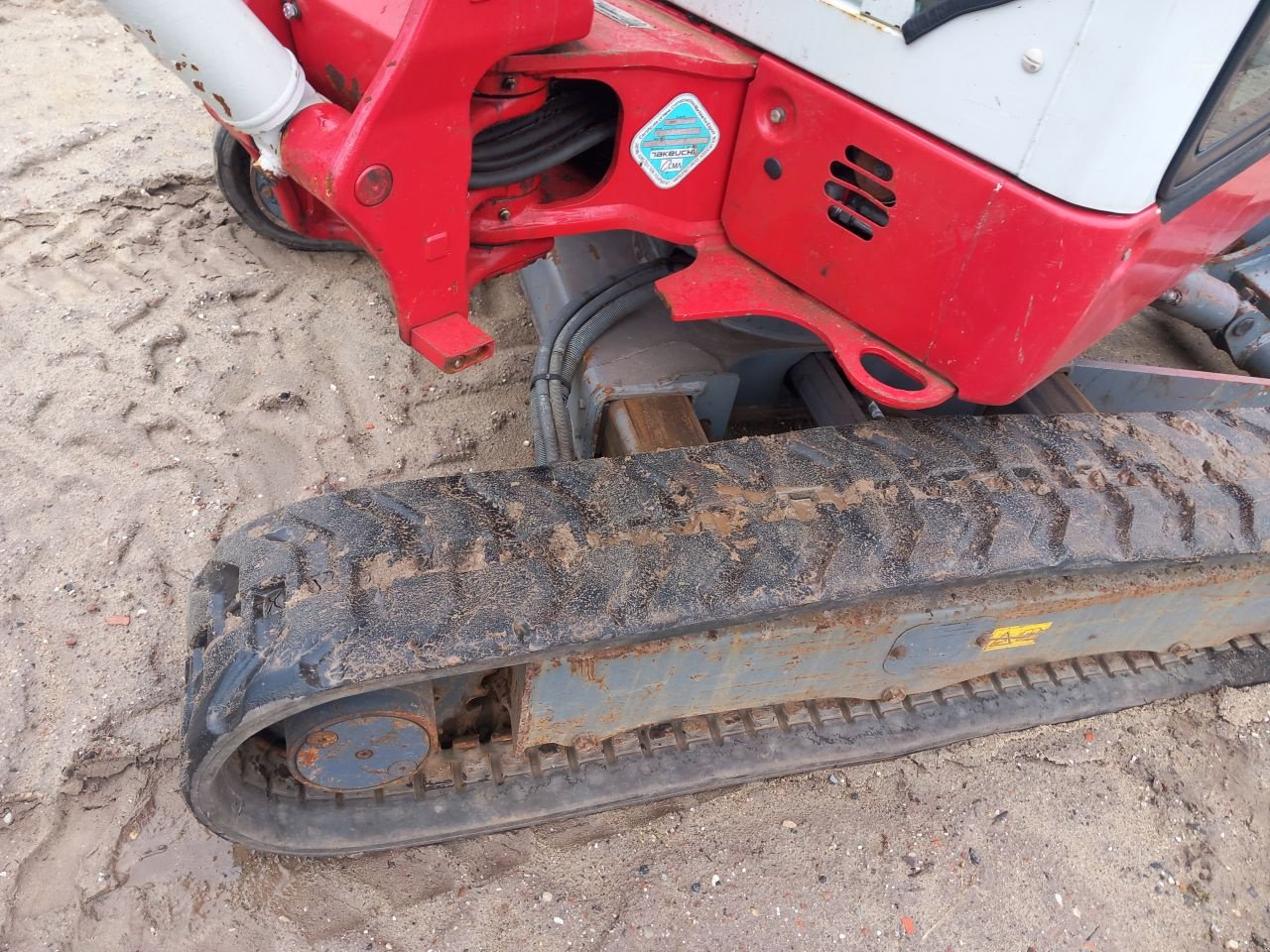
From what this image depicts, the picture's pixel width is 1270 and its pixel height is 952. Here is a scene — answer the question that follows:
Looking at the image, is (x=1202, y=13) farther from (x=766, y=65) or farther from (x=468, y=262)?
(x=468, y=262)

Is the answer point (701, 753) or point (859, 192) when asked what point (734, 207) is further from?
point (701, 753)

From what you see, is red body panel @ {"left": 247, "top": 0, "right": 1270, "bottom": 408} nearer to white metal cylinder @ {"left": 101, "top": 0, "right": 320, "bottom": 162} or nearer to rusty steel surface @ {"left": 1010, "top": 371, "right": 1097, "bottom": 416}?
white metal cylinder @ {"left": 101, "top": 0, "right": 320, "bottom": 162}

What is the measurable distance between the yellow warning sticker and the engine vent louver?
0.82 meters

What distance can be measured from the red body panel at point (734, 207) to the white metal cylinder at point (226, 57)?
5 centimetres

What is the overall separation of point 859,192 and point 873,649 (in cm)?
84

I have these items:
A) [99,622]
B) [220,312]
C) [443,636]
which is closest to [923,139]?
[443,636]

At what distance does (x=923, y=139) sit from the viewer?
57.3 inches

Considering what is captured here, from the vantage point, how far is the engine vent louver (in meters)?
1.55

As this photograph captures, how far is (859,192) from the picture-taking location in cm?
158

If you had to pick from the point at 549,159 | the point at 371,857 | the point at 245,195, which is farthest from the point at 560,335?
the point at 245,195

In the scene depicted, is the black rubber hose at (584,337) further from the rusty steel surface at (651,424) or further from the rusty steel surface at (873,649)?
the rusty steel surface at (873,649)

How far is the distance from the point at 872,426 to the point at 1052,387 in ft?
2.06

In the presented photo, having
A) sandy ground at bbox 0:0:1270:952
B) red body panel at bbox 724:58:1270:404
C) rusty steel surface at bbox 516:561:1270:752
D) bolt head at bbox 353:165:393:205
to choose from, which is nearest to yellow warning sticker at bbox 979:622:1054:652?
rusty steel surface at bbox 516:561:1270:752

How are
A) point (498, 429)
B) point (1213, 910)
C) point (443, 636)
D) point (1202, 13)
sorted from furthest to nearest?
point (498, 429) → point (1213, 910) → point (443, 636) → point (1202, 13)
